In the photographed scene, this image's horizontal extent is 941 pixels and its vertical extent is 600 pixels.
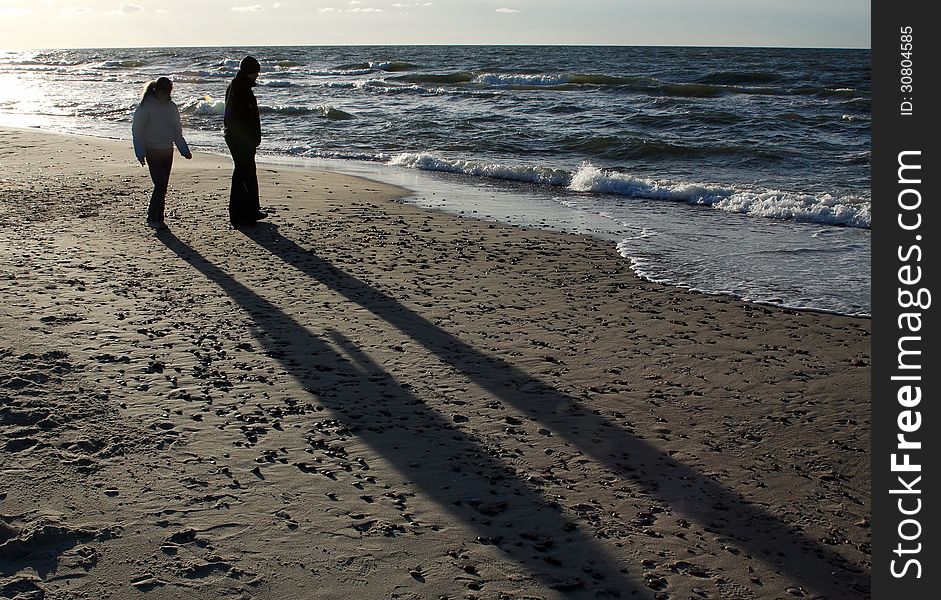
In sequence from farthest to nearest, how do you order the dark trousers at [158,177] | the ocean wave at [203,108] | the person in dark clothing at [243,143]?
1. the ocean wave at [203,108]
2. the person in dark clothing at [243,143]
3. the dark trousers at [158,177]

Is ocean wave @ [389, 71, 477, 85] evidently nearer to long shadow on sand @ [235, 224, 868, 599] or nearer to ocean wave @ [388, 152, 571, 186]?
ocean wave @ [388, 152, 571, 186]

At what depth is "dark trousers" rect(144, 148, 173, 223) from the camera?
919cm

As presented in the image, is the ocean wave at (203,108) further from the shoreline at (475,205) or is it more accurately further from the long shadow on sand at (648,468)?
the long shadow on sand at (648,468)

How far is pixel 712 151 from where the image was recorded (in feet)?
58.1

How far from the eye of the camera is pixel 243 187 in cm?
938

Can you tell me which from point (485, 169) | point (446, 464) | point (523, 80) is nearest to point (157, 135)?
point (446, 464)

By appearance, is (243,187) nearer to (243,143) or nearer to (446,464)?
(243,143)

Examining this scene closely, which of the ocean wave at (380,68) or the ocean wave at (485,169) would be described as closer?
the ocean wave at (485,169)

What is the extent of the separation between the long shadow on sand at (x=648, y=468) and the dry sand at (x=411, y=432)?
0.05 feet

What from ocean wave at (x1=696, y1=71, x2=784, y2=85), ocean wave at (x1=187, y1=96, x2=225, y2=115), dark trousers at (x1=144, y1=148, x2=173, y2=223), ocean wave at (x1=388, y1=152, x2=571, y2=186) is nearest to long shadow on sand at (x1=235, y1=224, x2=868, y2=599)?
dark trousers at (x1=144, y1=148, x2=173, y2=223)

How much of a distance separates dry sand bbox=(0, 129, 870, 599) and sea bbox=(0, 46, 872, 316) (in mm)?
2029

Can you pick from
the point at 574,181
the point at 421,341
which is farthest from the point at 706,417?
the point at 574,181

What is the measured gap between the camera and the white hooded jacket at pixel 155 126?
29.9ft

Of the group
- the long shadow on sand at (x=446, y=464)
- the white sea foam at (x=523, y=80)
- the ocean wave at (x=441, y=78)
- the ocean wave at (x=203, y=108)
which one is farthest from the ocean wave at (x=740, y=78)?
the long shadow on sand at (x=446, y=464)
